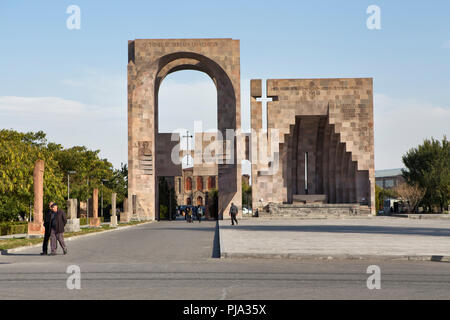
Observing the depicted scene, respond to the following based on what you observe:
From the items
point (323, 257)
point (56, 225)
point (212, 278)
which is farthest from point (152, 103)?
point (212, 278)

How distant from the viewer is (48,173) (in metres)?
37.6

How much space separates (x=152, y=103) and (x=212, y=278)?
5567 cm

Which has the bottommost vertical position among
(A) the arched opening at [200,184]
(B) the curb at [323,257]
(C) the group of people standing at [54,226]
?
(B) the curb at [323,257]

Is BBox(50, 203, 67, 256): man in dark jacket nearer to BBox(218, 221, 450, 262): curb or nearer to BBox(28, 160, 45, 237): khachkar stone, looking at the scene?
BBox(218, 221, 450, 262): curb

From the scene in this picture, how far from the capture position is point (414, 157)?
233ft

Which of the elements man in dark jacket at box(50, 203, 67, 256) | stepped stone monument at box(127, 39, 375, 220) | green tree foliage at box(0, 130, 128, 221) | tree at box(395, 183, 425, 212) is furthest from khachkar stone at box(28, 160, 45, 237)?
tree at box(395, 183, 425, 212)

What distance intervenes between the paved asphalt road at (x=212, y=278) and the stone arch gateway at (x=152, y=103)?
48335 mm

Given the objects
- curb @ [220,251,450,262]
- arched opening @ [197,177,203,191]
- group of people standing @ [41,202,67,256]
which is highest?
arched opening @ [197,177,203,191]

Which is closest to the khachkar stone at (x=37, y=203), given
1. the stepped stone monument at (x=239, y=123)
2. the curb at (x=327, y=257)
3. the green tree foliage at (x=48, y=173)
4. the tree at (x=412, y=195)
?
the green tree foliage at (x=48, y=173)

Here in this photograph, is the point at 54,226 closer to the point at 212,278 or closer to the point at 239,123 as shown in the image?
the point at 212,278

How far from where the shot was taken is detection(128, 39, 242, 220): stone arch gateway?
212 feet

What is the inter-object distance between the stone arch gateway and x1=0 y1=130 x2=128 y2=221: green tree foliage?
4.39 meters

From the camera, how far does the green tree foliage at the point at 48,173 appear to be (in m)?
33.5

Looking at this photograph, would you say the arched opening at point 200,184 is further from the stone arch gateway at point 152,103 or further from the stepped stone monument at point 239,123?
the stone arch gateway at point 152,103
